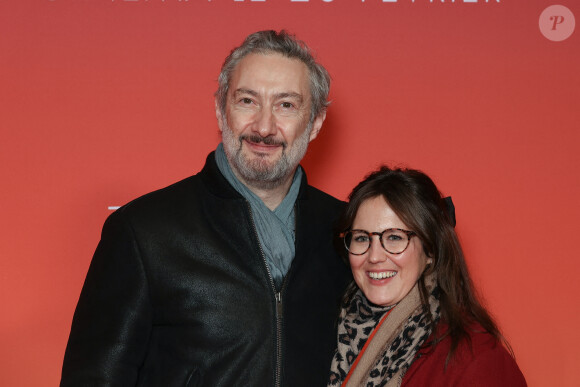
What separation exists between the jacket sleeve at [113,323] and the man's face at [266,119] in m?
0.39

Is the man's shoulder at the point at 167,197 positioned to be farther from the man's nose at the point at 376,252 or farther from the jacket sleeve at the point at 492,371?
the jacket sleeve at the point at 492,371

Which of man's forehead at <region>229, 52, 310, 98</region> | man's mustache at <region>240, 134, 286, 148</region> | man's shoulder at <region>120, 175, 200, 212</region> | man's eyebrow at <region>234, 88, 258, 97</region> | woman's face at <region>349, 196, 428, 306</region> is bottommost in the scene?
woman's face at <region>349, 196, 428, 306</region>

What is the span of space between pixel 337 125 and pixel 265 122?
854mm

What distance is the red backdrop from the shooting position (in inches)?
114

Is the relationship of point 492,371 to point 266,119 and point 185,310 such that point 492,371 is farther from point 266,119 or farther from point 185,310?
point 266,119

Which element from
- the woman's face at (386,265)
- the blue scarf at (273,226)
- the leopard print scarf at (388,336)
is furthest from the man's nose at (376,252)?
the blue scarf at (273,226)

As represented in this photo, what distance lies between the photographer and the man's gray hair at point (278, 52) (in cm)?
224

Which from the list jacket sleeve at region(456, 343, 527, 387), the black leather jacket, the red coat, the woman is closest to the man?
the black leather jacket

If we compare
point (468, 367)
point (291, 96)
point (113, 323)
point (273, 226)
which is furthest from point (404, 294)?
point (113, 323)

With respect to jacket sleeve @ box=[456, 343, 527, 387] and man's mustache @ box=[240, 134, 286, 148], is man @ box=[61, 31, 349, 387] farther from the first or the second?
jacket sleeve @ box=[456, 343, 527, 387]

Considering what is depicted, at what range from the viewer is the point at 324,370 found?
7.10 ft

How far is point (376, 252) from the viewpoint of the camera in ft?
6.86

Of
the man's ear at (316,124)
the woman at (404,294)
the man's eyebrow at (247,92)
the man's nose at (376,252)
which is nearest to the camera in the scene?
the woman at (404,294)

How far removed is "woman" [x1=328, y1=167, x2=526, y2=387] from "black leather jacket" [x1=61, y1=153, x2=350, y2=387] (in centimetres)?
18
